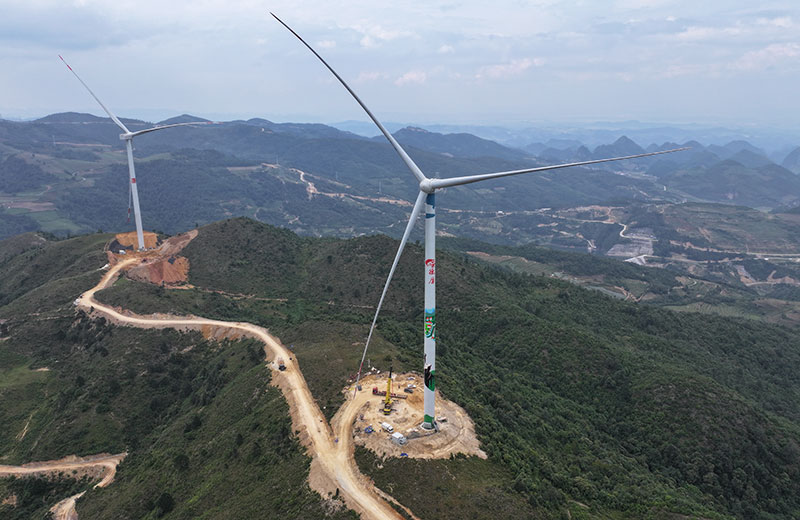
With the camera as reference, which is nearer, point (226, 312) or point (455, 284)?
point (226, 312)

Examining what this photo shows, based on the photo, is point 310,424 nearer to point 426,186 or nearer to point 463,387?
point 463,387

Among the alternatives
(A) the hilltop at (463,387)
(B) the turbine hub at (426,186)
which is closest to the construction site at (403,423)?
(A) the hilltop at (463,387)

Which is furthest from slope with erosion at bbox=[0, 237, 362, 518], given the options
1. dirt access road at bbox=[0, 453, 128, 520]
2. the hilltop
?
dirt access road at bbox=[0, 453, 128, 520]

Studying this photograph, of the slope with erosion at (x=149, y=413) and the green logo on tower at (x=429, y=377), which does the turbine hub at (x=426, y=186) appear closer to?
the green logo on tower at (x=429, y=377)

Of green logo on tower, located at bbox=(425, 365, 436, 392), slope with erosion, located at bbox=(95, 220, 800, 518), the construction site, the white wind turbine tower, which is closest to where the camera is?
the white wind turbine tower

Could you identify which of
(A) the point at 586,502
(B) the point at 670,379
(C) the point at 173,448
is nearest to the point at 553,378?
(B) the point at 670,379

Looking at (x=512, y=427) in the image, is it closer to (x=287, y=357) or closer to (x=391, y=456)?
(x=391, y=456)

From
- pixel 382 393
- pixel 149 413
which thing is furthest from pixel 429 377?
pixel 149 413

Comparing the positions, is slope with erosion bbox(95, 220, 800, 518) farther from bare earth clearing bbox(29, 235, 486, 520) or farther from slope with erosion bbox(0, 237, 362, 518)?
slope with erosion bbox(0, 237, 362, 518)
